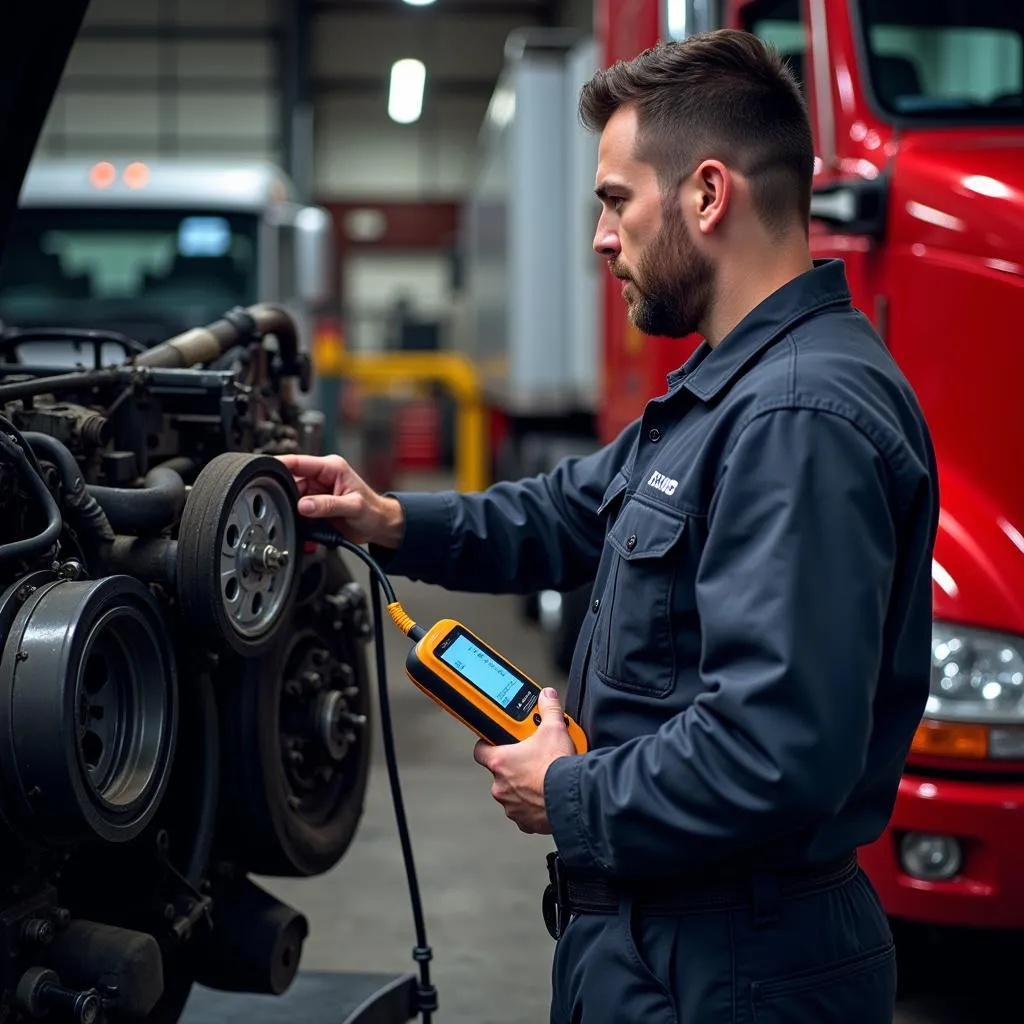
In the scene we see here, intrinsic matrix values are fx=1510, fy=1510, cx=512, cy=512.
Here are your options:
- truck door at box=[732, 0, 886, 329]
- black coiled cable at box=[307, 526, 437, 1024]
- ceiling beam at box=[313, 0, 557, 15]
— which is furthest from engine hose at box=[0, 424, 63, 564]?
ceiling beam at box=[313, 0, 557, 15]

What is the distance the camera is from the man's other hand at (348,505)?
2.38 meters

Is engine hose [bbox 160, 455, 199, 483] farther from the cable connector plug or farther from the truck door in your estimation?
the truck door

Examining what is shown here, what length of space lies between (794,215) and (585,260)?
4898mm

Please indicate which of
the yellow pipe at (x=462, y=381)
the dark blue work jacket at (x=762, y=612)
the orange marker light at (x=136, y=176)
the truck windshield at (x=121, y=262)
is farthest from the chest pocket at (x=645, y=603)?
the yellow pipe at (x=462, y=381)

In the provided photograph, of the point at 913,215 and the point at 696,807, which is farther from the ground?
the point at 913,215

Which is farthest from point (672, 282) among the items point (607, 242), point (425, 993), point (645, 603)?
point (425, 993)

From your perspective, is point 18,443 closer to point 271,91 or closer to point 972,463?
point 972,463

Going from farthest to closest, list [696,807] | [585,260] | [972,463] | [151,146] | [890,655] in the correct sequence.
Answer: [151,146] → [585,260] → [972,463] → [890,655] → [696,807]

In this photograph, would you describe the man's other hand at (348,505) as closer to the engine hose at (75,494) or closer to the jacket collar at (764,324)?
the engine hose at (75,494)

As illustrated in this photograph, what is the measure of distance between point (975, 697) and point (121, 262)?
19.9 ft

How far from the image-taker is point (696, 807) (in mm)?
1505

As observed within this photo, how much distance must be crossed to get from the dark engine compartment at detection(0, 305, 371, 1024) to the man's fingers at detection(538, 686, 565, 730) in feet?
1.93

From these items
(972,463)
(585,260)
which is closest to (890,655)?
(972,463)

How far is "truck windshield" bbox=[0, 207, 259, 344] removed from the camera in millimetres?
7676
